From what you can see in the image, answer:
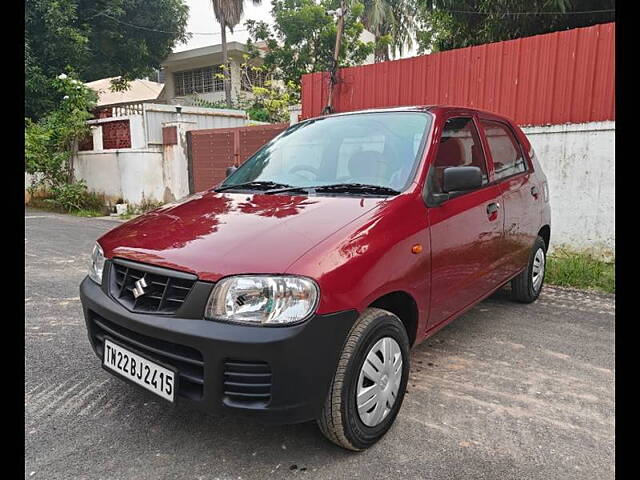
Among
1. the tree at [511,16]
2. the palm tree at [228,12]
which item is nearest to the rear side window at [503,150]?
the tree at [511,16]

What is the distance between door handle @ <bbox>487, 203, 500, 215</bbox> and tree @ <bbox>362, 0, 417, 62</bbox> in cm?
1568

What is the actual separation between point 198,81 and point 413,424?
23.8m

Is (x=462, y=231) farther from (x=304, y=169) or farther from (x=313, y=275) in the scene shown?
Answer: (x=313, y=275)

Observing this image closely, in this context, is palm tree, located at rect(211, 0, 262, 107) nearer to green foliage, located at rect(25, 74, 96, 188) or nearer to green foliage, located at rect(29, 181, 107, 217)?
green foliage, located at rect(25, 74, 96, 188)

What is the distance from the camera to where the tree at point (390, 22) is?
Result: 19.4 m

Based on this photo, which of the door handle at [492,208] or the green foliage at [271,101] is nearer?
the door handle at [492,208]

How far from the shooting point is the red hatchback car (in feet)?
6.54

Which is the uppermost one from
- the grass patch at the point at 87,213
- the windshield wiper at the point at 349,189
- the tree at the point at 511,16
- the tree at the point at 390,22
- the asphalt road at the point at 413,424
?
the tree at the point at 390,22

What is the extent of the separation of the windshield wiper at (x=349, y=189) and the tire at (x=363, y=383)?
70cm

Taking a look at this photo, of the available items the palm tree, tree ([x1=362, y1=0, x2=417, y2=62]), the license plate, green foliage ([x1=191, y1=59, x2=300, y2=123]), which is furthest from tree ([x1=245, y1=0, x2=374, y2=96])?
the license plate

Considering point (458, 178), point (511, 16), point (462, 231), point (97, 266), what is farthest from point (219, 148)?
point (458, 178)

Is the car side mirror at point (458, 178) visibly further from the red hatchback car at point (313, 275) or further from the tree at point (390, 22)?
the tree at point (390, 22)

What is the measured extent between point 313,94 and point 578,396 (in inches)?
242

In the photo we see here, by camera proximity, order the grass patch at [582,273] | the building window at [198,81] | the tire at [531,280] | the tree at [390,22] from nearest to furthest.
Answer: the tire at [531,280], the grass patch at [582,273], the tree at [390,22], the building window at [198,81]
